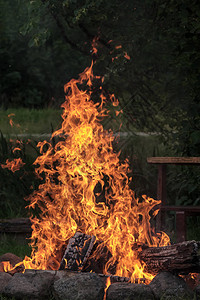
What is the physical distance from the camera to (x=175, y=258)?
5.15 meters

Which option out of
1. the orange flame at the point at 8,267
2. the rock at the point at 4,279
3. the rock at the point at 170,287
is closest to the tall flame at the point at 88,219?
the orange flame at the point at 8,267

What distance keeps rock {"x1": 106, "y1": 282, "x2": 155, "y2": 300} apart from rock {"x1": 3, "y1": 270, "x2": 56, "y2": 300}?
1.95ft

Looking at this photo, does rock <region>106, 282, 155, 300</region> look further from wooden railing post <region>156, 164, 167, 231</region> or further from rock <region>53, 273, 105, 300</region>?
wooden railing post <region>156, 164, 167, 231</region>

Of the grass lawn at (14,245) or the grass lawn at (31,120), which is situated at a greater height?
the grass lawn at (31,120)

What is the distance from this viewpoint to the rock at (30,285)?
5.17 m

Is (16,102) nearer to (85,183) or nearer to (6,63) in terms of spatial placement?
(6,63)

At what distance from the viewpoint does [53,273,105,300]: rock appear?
4.99 m

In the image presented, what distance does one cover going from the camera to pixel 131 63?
28.7 feet

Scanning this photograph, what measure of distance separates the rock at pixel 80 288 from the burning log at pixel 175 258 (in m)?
0.58

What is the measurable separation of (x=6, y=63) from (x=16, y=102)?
144 cm

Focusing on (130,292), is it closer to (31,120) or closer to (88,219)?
(88,219)

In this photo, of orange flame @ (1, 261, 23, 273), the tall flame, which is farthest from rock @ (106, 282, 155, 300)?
orange flame @ (1, 261, 23, 273)

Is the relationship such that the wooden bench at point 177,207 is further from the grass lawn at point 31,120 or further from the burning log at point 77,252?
the grass lawn at point 31,120

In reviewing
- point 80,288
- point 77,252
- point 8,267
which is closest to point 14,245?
point 8,267
